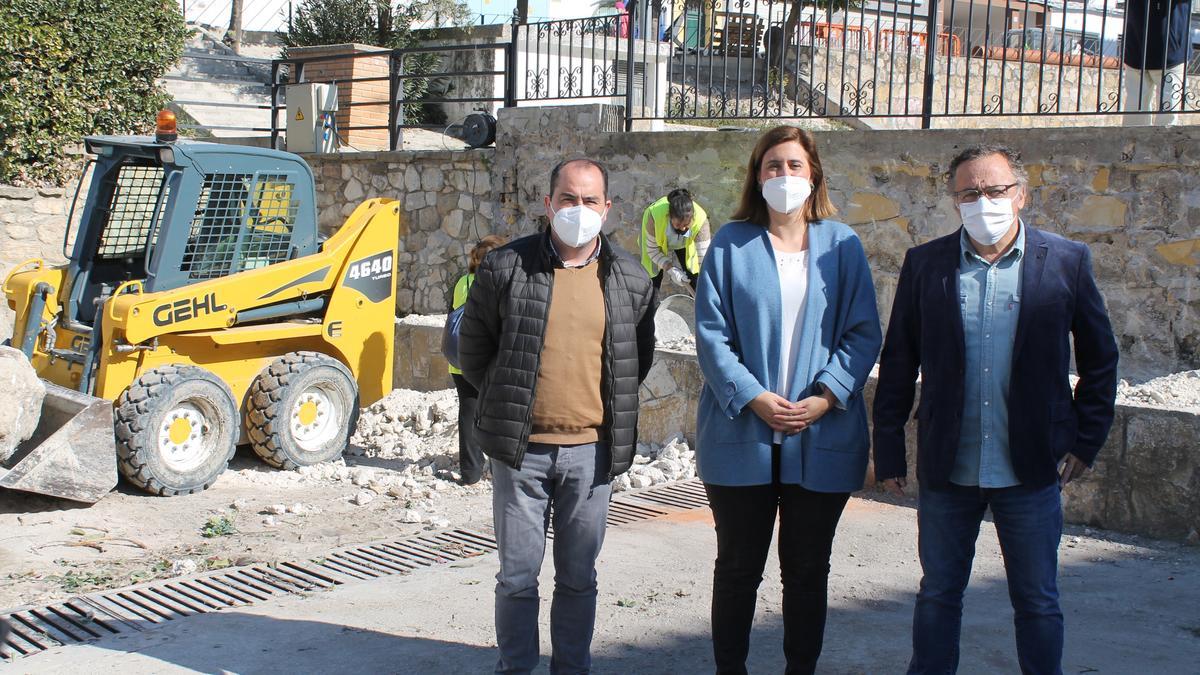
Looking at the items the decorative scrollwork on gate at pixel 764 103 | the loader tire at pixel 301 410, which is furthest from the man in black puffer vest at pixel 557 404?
the decorative scrollwork on gate at pixel 764 103

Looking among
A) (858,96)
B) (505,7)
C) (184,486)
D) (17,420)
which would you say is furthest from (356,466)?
(505,7)

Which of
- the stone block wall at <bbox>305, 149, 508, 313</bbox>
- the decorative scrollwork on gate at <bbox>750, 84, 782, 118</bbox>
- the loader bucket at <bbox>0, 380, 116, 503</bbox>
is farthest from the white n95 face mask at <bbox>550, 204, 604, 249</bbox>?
the stone block wall at <bbox>305, 149, 508, 313</bbox>

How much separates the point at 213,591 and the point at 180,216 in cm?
298

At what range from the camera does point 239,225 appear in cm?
756

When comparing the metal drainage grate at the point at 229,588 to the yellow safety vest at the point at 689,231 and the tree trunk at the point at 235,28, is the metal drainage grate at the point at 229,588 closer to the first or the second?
the yellow safety vest at the point at 689,231

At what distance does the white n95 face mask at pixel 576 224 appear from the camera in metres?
3.50

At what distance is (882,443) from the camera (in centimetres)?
335

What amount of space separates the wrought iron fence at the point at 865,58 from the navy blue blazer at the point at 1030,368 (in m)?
4.97

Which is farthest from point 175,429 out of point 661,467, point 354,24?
point 354,24

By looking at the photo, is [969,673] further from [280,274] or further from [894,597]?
[280,274]

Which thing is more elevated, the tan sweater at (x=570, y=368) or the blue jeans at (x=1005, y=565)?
the tan sweater at (x=570, y=368)

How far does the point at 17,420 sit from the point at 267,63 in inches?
714

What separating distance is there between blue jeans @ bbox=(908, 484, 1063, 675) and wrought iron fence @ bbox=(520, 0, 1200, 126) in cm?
524

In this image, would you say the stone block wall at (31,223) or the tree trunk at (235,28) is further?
the tree trunk at (235,28)
